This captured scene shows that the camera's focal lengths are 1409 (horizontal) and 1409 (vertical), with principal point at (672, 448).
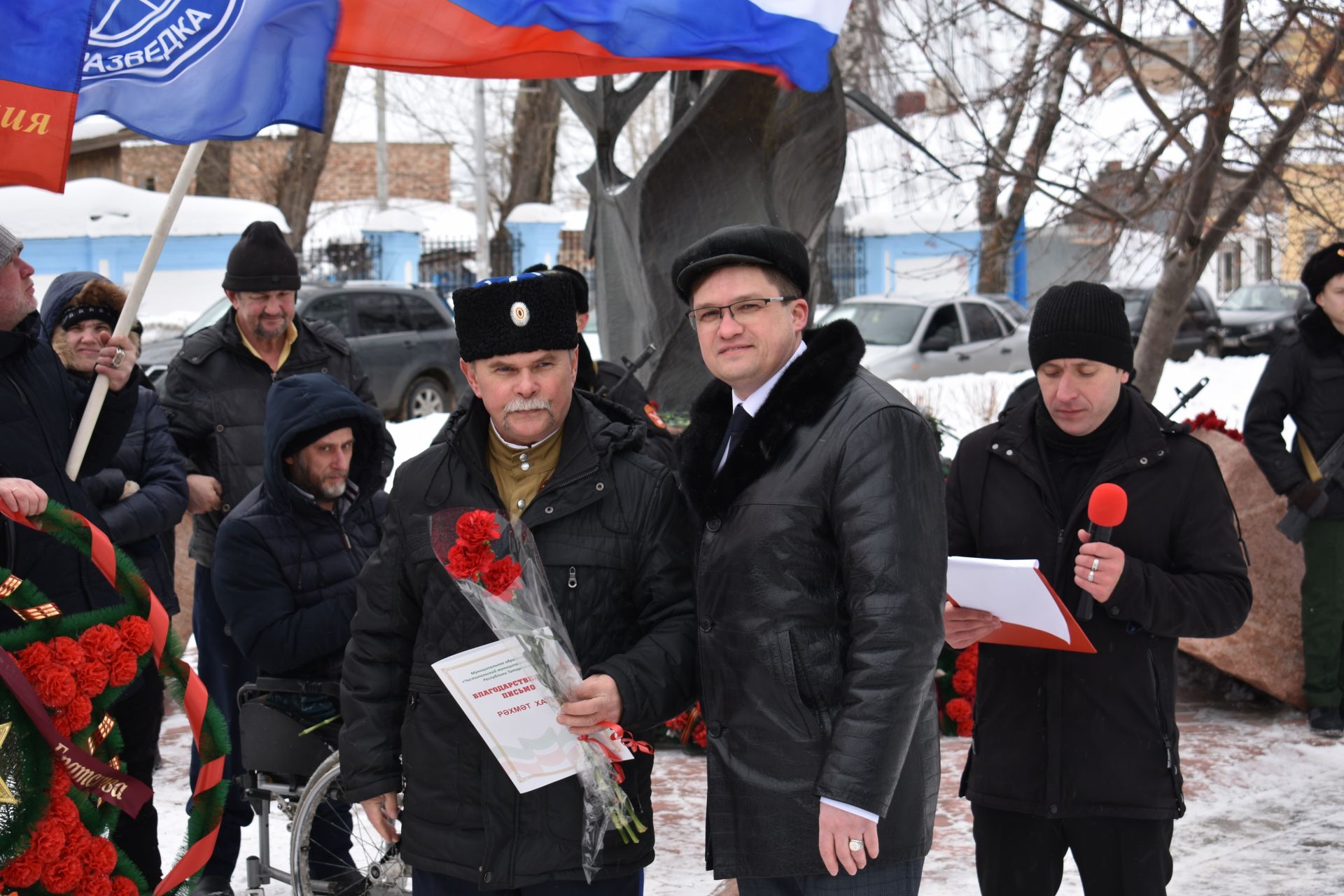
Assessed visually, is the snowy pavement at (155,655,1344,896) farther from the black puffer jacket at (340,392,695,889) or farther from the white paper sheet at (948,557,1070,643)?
the black puffer jacket at (340,392,695,889)

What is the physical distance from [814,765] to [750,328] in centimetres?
83

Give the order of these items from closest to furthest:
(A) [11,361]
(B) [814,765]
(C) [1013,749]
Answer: (B) [814,765]
(C) [1013,749]
(A) [11,361]

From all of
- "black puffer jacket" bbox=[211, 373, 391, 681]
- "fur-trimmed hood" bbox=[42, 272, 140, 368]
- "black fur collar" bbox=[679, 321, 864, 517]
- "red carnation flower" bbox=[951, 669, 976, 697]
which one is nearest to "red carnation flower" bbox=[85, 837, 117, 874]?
"black puffer jacket" bbox=[211, 373, 391, 681]

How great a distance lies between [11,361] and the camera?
12.1ft

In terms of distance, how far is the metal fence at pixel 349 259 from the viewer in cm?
2644

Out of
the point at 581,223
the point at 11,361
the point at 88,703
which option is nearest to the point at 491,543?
the point at 88,703

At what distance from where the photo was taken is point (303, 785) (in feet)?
13.6

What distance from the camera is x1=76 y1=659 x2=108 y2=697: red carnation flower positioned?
3.06 m

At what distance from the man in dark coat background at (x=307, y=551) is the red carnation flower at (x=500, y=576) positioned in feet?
4.77

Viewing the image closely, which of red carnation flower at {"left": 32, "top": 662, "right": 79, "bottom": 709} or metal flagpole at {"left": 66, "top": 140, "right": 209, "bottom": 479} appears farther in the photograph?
metal flagpole at {"left": 66, "top": 140, "right": 209, "bottom": 479}

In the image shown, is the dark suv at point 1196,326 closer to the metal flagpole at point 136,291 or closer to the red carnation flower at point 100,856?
the metal flagpole at point 136,291

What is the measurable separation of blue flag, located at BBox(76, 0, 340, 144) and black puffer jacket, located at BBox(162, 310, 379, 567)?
1.39m

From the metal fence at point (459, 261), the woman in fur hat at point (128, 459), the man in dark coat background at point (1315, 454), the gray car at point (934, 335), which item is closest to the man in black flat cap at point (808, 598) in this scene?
the woman in fur hat at point (128, 459)

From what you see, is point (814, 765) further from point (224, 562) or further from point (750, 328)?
point (224, 562)
